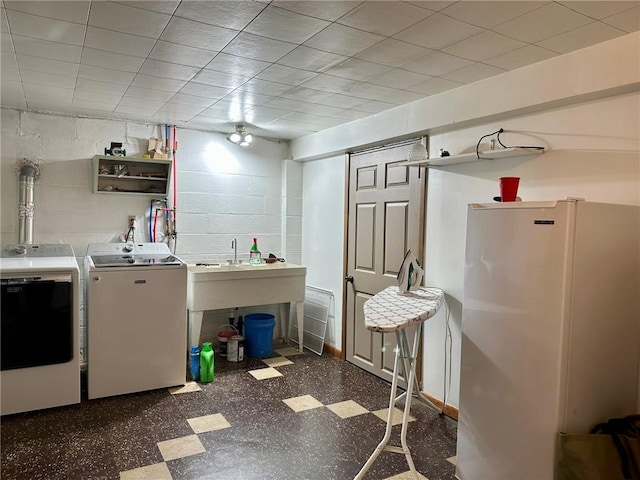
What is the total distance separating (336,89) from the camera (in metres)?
2.99

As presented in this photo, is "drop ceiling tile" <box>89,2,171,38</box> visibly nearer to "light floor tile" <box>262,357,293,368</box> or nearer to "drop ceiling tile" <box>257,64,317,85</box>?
"drop ceiling tile" <box>257,64,317,85</box>

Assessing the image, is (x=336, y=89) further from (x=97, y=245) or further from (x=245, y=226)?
(x=97, y=245)

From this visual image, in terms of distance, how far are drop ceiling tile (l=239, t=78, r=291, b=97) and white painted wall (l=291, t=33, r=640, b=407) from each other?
93cm

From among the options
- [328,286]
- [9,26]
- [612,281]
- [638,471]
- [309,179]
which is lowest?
[638,471]

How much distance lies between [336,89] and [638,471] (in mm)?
2563

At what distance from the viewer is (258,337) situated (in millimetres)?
4309

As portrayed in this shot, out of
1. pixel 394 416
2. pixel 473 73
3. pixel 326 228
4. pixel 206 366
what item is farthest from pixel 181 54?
pixel 394 416

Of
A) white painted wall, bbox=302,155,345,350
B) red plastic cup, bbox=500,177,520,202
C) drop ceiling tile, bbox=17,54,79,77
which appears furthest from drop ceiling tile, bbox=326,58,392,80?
white painted wall, bbox=302,155,345,350

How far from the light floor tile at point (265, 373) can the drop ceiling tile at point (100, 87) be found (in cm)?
246

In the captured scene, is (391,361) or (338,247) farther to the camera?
(338,247)

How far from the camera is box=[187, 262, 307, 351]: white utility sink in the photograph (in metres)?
3.93

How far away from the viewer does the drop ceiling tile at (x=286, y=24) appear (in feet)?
6.28

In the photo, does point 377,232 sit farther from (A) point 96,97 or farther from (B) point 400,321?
(A) point 96,97

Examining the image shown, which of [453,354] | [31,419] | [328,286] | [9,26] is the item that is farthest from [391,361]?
[9,26]
